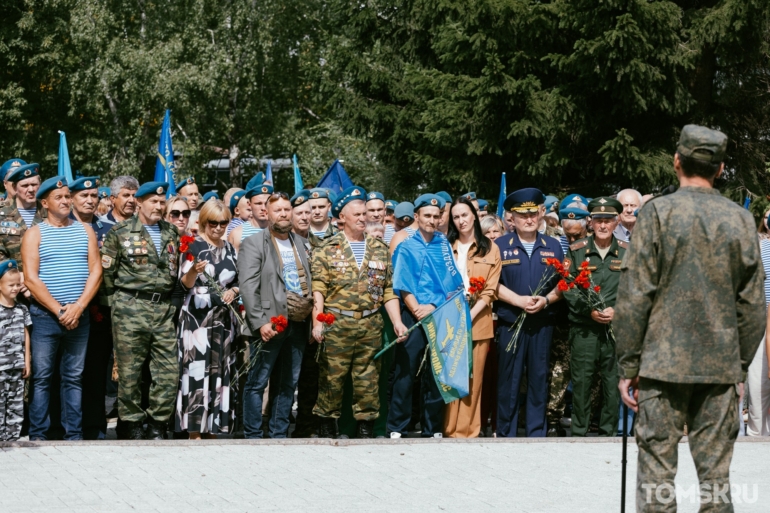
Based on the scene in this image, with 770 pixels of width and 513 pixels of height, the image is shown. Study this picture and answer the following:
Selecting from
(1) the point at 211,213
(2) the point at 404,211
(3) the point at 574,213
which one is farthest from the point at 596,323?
(1) the point at 211,213

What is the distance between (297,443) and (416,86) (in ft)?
46.1

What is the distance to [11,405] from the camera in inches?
335

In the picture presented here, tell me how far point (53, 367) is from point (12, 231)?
1.40 metres

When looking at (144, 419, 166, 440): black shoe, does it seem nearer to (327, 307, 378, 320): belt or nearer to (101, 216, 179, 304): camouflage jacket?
(101, 216, 179, 304): camouflage jacket

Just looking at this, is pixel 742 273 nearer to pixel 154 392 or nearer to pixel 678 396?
pixel 678 396

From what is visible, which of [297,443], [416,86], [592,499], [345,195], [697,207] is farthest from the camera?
[416,86]

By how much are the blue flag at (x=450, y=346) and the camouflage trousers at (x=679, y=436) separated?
413 centimetres

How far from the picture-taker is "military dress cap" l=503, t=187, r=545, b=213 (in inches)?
375

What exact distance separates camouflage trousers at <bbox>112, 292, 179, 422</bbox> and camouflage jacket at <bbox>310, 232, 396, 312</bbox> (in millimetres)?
1323

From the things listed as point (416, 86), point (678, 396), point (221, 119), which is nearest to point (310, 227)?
point (678, 396)

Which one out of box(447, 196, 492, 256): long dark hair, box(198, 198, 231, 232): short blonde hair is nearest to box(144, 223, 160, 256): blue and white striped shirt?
box(198, 198, 231, 232): short blonde hair

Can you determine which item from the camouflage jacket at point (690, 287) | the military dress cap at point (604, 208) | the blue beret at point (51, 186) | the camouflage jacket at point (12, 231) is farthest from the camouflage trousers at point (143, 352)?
the camouflage jacket at point (690, 287)

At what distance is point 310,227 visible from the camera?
1049 centimetres

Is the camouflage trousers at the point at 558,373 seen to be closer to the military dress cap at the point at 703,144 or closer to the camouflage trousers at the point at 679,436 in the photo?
the camouflage trousers at the point at 679,436
